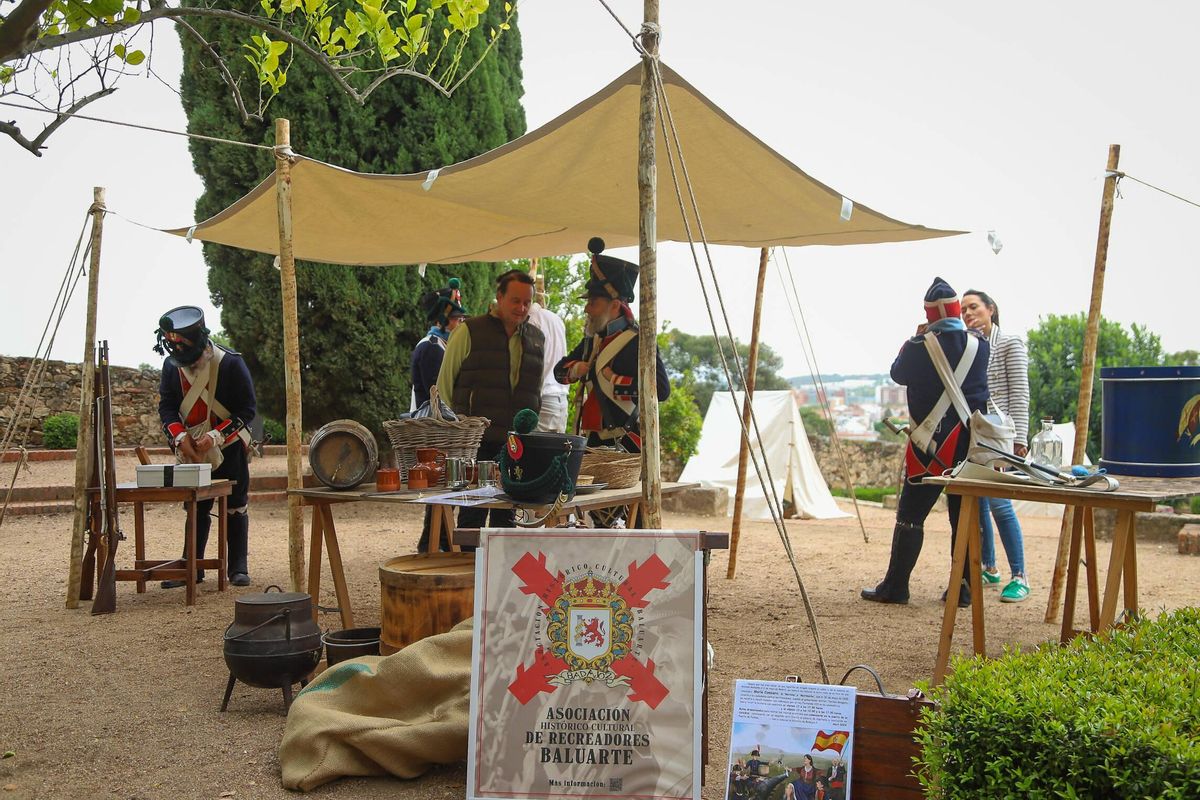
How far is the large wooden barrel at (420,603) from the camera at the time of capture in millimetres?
3551

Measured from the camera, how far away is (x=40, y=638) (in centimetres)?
480

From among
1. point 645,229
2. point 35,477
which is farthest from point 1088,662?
point 35,477

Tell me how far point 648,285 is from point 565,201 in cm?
210

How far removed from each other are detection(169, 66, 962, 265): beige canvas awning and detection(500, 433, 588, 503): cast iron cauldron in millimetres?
1328

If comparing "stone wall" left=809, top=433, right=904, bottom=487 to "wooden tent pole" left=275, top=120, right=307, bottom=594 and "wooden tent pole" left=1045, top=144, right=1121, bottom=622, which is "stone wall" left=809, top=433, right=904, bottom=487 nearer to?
"wooden tent pole" left=1045, top=144, right=1121, bottom=622

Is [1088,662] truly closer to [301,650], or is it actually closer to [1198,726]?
[1198,726]

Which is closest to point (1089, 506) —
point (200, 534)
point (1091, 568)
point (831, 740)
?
point (1091, 568)

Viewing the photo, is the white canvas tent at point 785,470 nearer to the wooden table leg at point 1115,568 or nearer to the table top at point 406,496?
the table top at point 406,496

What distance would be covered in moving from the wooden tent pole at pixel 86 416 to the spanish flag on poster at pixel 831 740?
441cm

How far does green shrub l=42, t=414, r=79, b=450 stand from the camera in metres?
13.1

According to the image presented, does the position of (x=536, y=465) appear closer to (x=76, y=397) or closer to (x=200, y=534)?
(x=200, y=534)

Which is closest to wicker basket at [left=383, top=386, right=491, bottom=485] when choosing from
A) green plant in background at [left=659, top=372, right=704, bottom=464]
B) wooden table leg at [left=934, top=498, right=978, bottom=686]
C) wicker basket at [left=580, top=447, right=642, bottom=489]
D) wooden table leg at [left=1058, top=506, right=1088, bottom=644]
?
wicker basket at [left=580, top=447, right=642, bottom=489]

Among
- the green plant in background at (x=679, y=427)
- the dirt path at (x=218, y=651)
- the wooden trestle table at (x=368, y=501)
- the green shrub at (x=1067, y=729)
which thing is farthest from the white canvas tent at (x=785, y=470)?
the green shrub at (x=1067, y=729)

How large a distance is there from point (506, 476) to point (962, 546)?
5.50 ft
